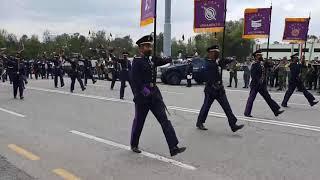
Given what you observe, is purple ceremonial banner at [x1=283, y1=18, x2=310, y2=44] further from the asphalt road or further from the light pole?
the asphalt road

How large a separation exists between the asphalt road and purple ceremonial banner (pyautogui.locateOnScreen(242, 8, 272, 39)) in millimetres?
10760

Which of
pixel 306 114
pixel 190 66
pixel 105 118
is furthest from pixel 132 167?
pixel 190 66

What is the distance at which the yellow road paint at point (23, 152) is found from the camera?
7.36 meters

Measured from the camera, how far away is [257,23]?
78.8 ft

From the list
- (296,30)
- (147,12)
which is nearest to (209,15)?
(296,30)

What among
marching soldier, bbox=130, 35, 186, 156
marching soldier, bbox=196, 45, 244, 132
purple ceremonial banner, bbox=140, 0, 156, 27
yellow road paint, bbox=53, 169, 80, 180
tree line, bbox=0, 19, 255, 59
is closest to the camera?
yellow road paint, bbox=53, 169, 80, 180

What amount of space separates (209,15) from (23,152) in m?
17.3

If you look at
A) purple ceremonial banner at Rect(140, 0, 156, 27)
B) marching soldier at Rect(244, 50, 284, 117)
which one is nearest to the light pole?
purple ceremonial banner at Rect(140, 0, 156, 27)

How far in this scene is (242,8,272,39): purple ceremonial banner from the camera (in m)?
23.4

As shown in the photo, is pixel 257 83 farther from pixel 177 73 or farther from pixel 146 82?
pixel 177 73

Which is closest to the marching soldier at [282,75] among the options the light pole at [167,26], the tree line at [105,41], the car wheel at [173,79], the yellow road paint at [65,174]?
the car wheel at [173,79]

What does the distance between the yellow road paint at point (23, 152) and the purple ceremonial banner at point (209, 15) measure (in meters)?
16.2

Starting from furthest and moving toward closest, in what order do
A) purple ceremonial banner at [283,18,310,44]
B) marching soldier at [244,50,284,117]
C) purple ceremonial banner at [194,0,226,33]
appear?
purple ceremonial banner at [283,18,310,44]
purple ceremonial banner at [194,0,226,33]
marching soldier at [244,50,284,117]

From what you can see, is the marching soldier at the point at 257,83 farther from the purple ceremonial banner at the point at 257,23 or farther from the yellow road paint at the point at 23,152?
the purple ceremonial banner at the point at 257,23
